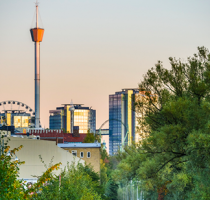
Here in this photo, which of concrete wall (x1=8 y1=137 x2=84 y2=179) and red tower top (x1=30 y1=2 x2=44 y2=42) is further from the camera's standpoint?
red tower top (x1=30 y1=2 x2=44 y2=42)

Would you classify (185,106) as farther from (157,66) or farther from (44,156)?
(44,156)

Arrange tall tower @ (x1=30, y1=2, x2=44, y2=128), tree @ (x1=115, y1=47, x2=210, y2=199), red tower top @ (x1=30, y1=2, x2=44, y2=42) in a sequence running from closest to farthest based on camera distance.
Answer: tree @ (x1=115, y1=47, x2=210, y2=199) < tall tower @ (x1=30, y1=2, x2=44, y2=128) < red tower top @ (x1=30, y1=2, x2=44, y2=42)

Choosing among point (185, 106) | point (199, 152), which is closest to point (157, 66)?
point (185, 106)

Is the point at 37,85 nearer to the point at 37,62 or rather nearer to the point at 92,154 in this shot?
the point at 37,62

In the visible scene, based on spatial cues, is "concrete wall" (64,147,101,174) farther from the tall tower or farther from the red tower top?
the red tower top

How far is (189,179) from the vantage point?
33969 mm

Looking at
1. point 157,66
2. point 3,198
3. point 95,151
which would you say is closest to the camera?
point 3,198

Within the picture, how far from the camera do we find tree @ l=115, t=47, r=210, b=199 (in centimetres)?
2938

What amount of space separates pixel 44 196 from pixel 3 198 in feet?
34.6

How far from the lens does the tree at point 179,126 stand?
96.4 ft

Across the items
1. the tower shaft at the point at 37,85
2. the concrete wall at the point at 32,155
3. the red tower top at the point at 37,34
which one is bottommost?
the concrete wall at the point at 32,155

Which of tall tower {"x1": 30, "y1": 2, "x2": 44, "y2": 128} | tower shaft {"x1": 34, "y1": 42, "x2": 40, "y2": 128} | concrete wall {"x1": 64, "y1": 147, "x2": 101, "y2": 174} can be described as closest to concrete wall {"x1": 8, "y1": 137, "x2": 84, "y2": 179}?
concrete wall {"x1": 64, "y1": 147, "x2": 101, "y2": 174}

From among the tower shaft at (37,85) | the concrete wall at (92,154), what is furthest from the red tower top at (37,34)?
the concrete wall at (92,154)

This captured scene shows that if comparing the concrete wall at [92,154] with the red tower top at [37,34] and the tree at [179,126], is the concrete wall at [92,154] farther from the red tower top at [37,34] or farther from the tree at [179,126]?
the red tower top at [37,34]
